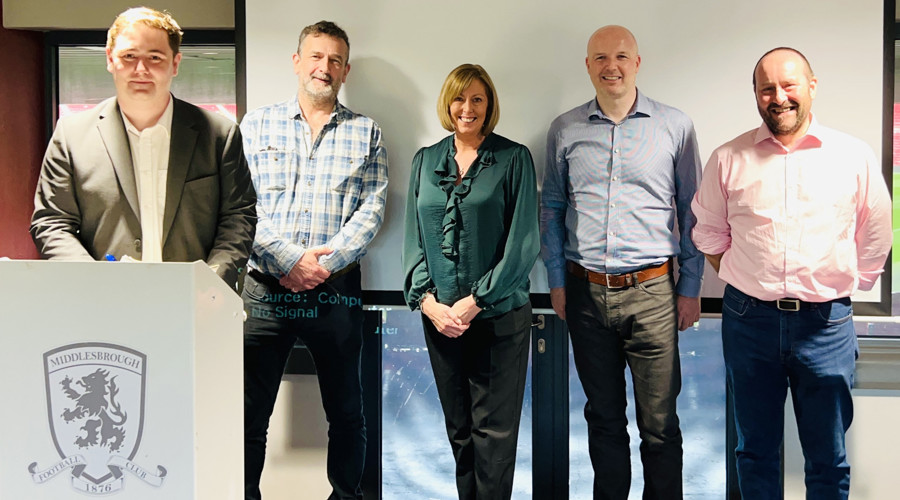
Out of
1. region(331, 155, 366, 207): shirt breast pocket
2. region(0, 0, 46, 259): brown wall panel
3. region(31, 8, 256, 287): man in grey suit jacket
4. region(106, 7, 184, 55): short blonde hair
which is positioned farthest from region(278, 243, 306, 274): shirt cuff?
region(0, 0, 46, 259): brown wall panel

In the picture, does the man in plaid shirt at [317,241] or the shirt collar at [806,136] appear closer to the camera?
the shirt collar at [806,136]

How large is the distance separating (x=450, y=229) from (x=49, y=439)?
5.05 ft

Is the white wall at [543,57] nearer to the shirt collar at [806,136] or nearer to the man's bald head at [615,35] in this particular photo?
the man's bald head at [615,35]

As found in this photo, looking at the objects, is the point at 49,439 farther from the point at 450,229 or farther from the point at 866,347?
the point at 866,347

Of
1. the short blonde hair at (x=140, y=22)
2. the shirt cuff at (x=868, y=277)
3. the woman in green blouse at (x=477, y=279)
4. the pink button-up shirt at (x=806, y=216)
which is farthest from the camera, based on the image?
the woman in green blouse at (x=477, y=279)

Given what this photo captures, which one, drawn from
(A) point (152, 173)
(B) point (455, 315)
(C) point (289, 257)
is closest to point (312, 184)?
(C) point (289, 257)

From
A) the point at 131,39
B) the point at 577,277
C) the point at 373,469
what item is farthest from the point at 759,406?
the point at 131,39

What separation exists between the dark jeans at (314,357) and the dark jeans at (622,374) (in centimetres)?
90

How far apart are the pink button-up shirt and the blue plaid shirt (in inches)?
53.8

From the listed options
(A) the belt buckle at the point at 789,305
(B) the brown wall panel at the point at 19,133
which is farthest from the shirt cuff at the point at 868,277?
(B) the brown wall panel at the point at 19,133

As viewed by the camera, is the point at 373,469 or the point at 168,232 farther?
the point at 373,469

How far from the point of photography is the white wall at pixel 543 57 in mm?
3137

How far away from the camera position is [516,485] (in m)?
3.38

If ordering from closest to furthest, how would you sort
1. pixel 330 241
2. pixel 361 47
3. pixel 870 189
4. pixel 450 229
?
pixel 870 189 → pixel 450 229 → pixel 330 241 → pixel 361 47
